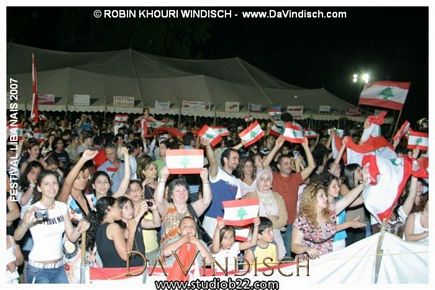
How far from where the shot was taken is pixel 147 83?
74.7 ft

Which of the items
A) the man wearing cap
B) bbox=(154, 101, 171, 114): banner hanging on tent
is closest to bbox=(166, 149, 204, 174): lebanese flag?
the man wearing cap

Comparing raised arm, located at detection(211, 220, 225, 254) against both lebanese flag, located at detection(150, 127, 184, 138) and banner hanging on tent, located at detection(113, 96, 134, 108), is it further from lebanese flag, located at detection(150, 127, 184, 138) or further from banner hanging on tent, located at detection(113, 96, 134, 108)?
banner hanging on tent, located at detection(113, 96, 134, 108)

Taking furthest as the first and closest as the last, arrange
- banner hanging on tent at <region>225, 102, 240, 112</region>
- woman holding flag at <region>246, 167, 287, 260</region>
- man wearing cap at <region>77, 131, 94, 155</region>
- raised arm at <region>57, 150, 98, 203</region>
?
banner hanging on tent at <region>225, 102, 240, 112</region> < man wearing cap at <region>77, 131, 94, 155</region> < woman holding flag at <region>246, 167, 287, 260</region> < raised arm at <region>57, 150, 98, 203</region>

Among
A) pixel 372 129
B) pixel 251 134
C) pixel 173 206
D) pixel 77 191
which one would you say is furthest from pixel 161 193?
pixel 372 129

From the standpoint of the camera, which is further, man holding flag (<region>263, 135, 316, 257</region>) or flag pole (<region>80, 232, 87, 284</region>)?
man holding flag (<region>263, 135, 316, 257</region>)

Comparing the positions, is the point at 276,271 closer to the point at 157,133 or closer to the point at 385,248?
the point at 385,248

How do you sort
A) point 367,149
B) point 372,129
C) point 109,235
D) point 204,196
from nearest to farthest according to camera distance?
1. point 109,235
2. point 204,196
3. point 367,149
4. point 372,129

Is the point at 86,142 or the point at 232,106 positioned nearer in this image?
the point at 86,142

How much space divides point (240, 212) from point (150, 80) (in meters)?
18.2

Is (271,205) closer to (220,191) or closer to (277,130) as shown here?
(220,191)

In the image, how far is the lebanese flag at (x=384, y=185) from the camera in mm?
5594

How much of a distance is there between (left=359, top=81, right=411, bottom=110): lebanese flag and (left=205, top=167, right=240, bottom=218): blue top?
15.6ft

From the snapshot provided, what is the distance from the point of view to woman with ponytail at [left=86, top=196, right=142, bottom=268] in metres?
5.00

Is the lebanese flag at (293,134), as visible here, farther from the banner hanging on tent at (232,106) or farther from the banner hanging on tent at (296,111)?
the banner hanging on tent at (296,111)
